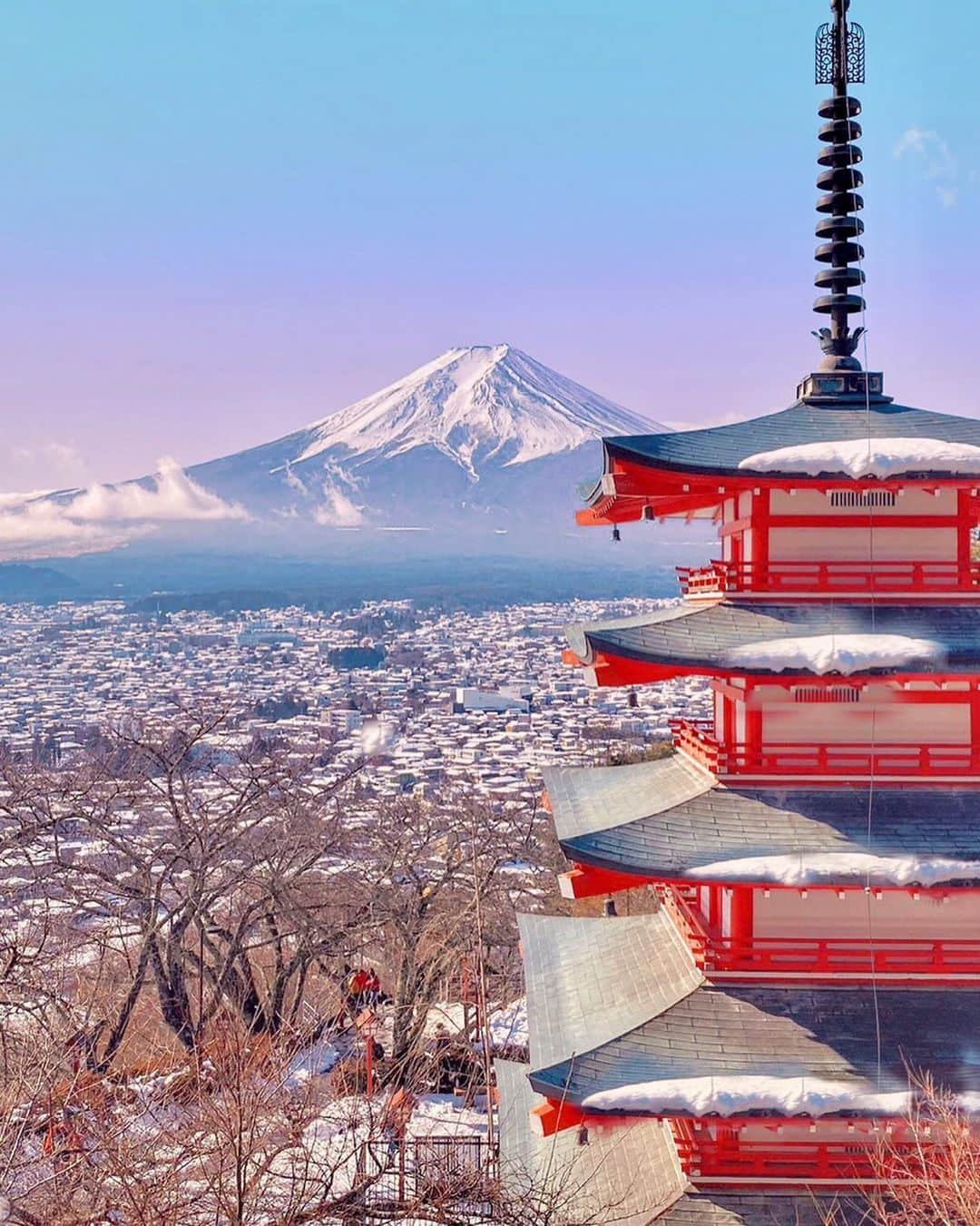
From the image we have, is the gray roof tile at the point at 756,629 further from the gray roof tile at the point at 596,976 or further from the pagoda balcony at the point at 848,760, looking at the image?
the gray roof tile at the point at 596,976

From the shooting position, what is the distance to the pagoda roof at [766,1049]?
31.7 ft

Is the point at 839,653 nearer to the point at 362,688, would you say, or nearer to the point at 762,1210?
the point at 762,1210

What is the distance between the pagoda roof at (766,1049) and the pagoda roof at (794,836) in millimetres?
1241

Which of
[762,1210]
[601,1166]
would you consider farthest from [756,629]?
[601,1166]

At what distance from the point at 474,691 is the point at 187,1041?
71265 mm

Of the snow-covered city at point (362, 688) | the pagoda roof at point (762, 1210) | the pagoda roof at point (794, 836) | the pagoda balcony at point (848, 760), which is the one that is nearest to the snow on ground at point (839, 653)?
the pagoda balcony at point (848, 760)

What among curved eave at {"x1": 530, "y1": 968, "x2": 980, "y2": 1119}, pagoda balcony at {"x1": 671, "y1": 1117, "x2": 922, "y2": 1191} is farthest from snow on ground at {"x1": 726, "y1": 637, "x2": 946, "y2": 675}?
pagoda balcony at {"x1": 671, "y1": 1117, "x2": 922, "y2": 1191}

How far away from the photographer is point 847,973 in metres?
10.7

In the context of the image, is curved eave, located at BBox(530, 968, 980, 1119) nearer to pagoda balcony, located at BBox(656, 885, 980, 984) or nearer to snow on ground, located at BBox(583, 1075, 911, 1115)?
snow on ground, located at BBox(583, 1075, 911, 1115)

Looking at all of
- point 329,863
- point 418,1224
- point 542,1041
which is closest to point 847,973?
point 542,1041

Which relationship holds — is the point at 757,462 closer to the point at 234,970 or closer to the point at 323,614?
the point at 234,970

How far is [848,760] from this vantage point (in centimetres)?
1113

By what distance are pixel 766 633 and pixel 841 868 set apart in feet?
6.82

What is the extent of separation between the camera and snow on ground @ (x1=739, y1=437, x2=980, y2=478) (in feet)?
34.3
